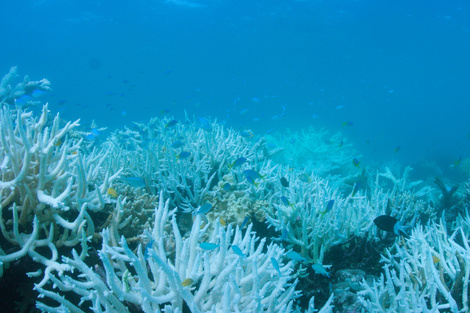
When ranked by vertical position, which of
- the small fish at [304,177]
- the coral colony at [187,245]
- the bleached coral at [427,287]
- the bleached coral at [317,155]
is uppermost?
the bleached coral at [317,155]

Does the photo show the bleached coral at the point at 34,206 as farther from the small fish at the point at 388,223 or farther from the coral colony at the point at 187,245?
the small fish at the point at 388,223

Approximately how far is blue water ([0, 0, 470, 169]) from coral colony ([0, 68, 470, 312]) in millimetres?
7221

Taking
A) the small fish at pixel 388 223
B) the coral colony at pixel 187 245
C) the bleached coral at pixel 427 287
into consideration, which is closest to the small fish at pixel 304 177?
the coral colony at pixel 187 245

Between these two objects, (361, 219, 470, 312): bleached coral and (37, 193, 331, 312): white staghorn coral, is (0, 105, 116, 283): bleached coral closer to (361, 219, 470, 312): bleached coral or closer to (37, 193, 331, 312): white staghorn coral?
(37, 193, 331, 312): white staghorn coral

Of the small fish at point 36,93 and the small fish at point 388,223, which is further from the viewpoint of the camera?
the small fish at point 36,93

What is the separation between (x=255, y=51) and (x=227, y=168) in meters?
52.9

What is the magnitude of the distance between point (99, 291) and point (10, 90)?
44.4 feet

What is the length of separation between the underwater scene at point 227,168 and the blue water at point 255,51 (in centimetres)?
48

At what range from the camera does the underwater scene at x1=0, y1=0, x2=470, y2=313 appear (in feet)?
6.30

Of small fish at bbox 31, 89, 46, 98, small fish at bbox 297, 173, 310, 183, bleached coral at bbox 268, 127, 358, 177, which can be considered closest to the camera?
small fish at bbox 297, 173, 310, 183

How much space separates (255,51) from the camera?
53.0 metres

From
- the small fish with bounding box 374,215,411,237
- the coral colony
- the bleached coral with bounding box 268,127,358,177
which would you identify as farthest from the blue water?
the small fish with bounding box 374,215,411,237

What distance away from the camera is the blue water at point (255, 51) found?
30.9 m

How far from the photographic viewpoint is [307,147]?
1240 cm
